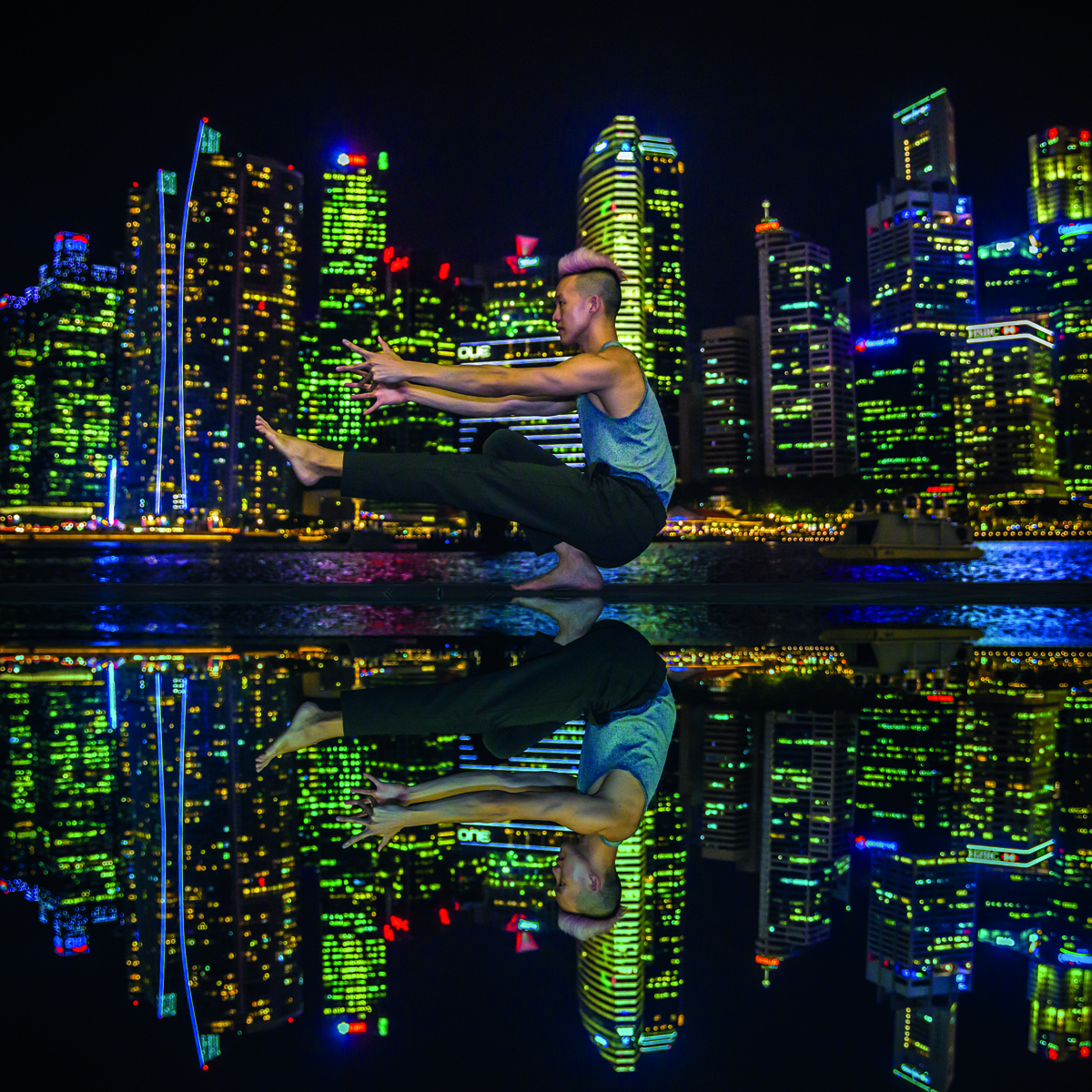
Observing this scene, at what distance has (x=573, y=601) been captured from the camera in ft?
25.8

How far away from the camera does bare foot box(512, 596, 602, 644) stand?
220 inches

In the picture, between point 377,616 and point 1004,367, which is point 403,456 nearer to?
point 377,616

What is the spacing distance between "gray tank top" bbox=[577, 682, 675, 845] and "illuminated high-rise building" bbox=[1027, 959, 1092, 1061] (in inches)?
27.3

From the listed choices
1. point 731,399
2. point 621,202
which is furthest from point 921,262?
point 621,202

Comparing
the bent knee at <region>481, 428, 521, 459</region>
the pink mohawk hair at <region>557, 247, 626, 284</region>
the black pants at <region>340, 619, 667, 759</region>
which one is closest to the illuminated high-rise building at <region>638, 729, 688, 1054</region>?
the black pants at <region>340, 619, 667, 759</region>

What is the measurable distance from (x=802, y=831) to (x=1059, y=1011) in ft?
2.29

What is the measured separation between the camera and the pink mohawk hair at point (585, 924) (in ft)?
3.90

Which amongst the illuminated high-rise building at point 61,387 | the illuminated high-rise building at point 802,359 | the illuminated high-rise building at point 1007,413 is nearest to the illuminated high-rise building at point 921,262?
the illuminated high-rise building at point 802,359

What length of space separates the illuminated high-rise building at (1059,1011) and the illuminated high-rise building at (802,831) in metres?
0.27

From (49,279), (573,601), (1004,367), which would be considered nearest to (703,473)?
(1004,367)

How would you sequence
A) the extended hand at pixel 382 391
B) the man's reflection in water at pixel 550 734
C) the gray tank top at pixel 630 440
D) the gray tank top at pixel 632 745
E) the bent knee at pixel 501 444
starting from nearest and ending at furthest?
the man's reflection in water at pixel 550 734 → the gray tank top at pixel 632 745 → the extended hand at pixel 382 391 → the gray tank top at pixel 630 440 → the bent knee at pixel 501 444

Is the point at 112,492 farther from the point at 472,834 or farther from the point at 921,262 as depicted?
the point at 921,262

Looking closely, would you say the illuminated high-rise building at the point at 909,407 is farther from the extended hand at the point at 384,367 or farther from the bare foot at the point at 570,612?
the extended hand at the point at 384,367

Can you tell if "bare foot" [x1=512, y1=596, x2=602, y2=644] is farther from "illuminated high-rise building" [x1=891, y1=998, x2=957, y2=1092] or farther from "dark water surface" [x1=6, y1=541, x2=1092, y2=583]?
"dark water surface" [x1=6, y1=541, x2=1092, y2=583]
